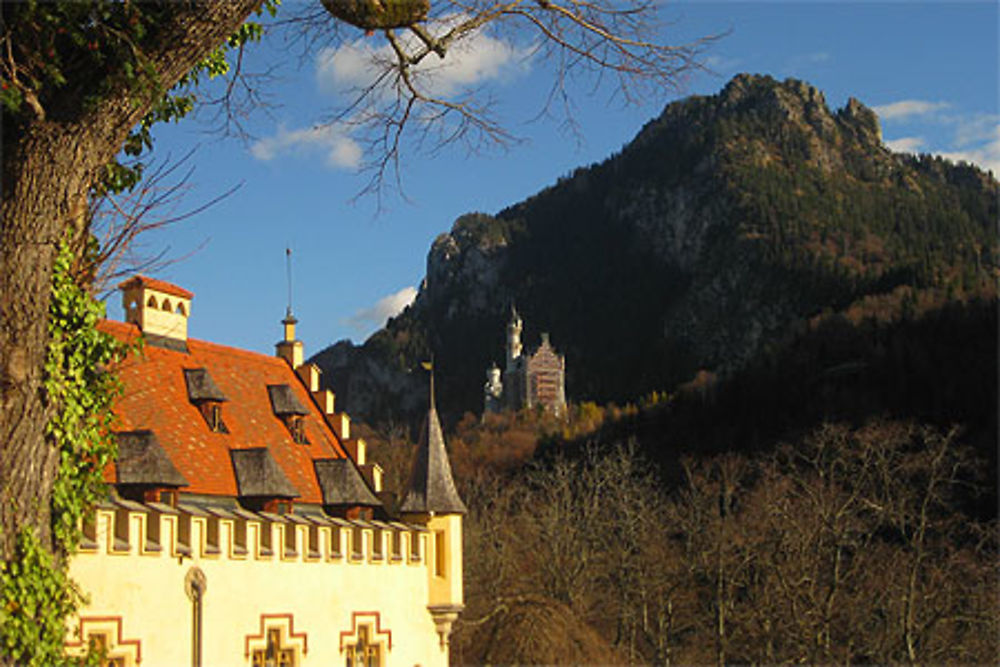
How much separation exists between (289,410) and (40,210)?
20637 mm

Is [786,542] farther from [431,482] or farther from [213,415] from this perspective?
[213,415]

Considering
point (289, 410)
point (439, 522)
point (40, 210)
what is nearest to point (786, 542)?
point (439, 522)

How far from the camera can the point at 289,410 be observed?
94.4 feet

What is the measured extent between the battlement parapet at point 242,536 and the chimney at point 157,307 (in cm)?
470

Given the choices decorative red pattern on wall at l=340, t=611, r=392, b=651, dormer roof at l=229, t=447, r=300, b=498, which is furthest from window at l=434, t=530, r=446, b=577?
dormer roof at l=229, t=447, r=300, b=498

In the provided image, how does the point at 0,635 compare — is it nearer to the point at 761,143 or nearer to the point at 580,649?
the point at 580,649

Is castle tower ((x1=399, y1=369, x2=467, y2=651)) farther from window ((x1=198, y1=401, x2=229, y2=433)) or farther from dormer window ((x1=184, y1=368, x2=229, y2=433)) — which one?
dormer window ((x1=184, y1=368, x2=229, y2=433))

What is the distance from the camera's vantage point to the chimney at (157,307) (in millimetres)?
26656

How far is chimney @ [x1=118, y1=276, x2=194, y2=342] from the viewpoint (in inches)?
1049

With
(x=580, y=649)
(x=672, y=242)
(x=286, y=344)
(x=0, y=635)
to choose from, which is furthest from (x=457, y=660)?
(x=672, y=242)

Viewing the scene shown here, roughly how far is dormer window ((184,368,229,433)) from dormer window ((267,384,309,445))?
2306mm

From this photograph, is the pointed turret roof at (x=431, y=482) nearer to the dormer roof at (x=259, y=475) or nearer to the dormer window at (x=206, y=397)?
the dormer roof at (x=259, y=475)

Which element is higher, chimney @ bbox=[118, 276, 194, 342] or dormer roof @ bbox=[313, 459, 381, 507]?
chimney @ bbox=[118, 276, 194, 342]

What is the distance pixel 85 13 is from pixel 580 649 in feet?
51.9
